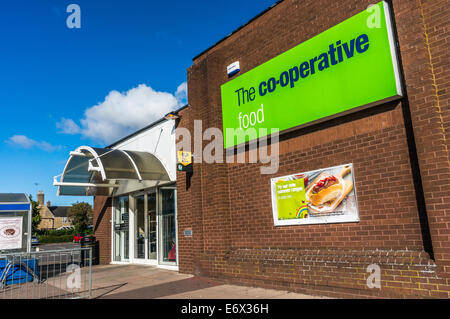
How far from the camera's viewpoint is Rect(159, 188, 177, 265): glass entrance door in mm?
11539

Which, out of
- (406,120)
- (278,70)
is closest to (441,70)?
(406,120)

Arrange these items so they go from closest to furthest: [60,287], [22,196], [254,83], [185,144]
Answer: [254,83]
[60,287]
[185,144]
[22,196]

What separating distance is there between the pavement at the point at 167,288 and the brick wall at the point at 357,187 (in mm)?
359

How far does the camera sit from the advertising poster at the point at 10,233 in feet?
36.9

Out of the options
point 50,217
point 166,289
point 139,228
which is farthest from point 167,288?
point 50,217

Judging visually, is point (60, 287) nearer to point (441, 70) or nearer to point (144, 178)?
point (144, 178)

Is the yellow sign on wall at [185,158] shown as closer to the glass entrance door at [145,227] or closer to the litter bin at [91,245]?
the glass entrance door at [145,227]

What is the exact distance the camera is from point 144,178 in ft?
37.4

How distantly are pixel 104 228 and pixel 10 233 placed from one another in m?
4.53

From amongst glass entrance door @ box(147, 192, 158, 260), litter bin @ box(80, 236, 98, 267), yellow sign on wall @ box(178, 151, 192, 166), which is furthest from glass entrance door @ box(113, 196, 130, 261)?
yellow sign on wall @ box(178, 151, 192, 166)

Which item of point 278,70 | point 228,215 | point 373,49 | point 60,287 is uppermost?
point 278,70

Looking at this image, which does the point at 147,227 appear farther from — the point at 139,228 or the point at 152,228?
the point at 139,228

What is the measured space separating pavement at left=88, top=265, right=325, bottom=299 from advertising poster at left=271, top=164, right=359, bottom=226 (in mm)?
1519

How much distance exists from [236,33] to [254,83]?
188cm
